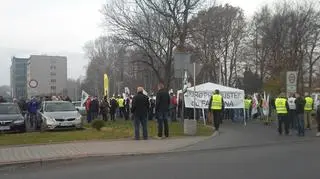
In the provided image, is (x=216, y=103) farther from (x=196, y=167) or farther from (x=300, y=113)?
(x=196, y=167)

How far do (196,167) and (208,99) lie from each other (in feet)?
56.6

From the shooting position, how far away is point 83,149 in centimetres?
1465

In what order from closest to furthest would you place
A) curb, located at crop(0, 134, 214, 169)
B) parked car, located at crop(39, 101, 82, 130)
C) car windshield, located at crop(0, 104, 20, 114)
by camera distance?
1. curb, located at crop(0, 134, 214, 169)
2. parked car, located at crop(39, 101, 82, 130)
3. car windshield, located at crop(0, 104, 20, 114)

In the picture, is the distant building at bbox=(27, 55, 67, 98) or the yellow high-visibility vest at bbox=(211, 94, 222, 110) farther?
the distant building at bbox=(27, 55, 67, 98)

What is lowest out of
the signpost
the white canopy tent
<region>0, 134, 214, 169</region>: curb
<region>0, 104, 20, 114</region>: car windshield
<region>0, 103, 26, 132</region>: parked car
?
<region>0, 134, 214, 169</region>: curb

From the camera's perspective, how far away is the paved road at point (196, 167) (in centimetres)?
1027

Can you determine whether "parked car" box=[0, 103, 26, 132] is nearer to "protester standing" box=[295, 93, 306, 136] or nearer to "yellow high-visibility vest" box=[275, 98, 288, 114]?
"yellow high-visibility vest" box=[275, 98, 288, 114]

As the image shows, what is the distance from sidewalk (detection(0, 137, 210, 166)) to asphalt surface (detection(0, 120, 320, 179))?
0.40m

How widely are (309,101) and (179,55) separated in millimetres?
6988

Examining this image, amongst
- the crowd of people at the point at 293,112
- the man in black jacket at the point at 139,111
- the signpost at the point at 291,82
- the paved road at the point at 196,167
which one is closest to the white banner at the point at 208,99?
the signpost at the point at 291,82

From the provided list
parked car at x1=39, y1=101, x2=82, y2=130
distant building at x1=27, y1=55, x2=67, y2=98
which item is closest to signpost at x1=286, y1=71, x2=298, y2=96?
parked car at x1=39, y1=101, x2=82, y2=130

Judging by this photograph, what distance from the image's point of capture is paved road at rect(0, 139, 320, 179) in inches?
404

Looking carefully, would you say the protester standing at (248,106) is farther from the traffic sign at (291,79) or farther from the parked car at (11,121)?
the parked car at (11,121)

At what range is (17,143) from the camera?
54.9 feet
